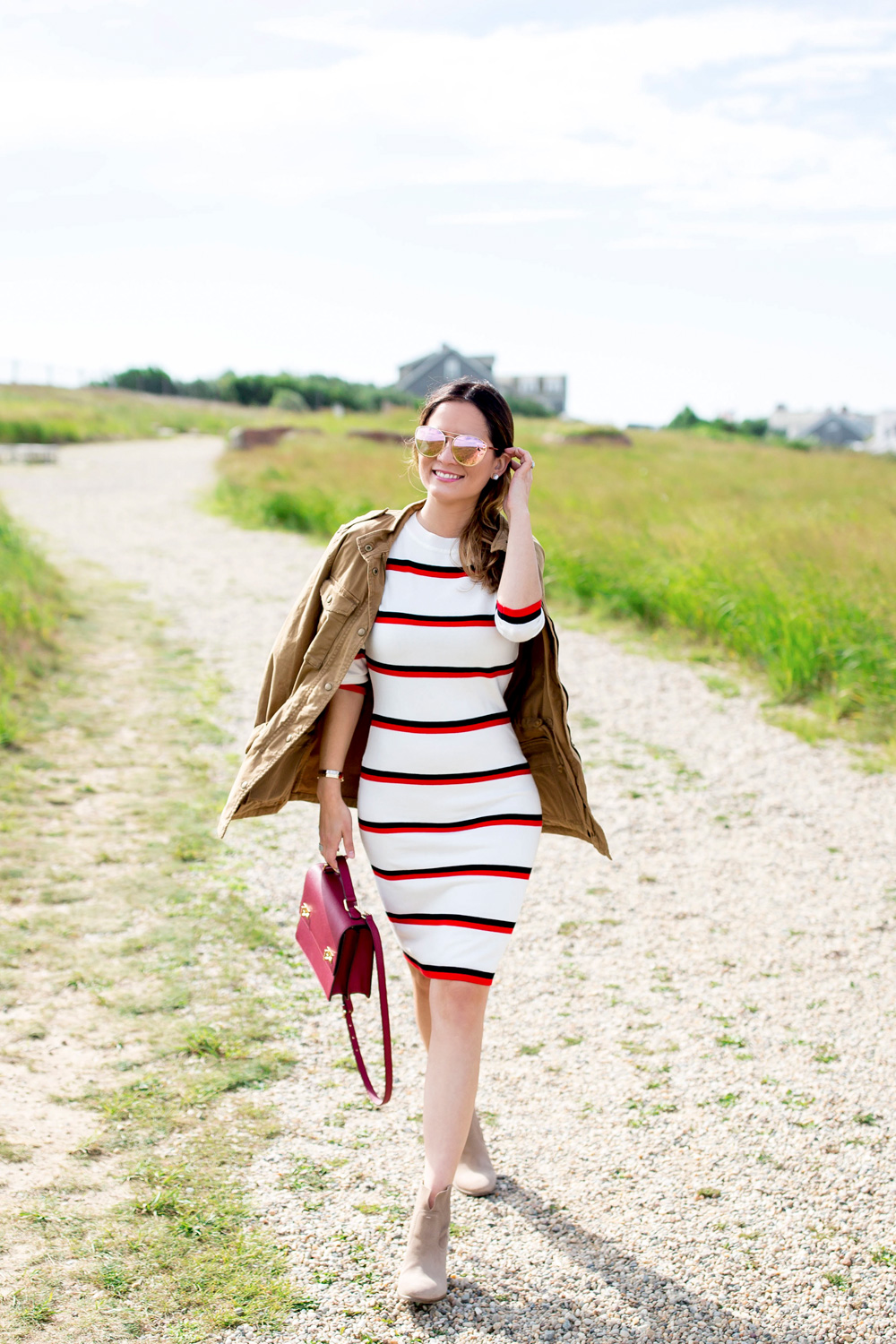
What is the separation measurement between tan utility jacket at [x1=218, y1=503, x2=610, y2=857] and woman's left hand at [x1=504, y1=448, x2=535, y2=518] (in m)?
0.09

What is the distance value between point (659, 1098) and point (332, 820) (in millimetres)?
1414

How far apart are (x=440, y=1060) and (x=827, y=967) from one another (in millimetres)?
2236

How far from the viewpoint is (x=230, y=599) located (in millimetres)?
11250

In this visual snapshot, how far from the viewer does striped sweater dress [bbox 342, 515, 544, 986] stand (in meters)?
2.51

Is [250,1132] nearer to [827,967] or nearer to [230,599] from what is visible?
[827,967]

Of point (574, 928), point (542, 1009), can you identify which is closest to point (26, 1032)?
point (542, 1009)

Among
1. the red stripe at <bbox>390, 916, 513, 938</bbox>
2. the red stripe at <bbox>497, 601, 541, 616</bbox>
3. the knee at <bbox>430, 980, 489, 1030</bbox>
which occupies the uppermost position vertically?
the red stripe at <bbox>497, 601, 541, 616</bbox>

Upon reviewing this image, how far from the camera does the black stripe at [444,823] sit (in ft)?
8.32

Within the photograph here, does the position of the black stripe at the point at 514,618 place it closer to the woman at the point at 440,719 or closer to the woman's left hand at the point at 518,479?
the woman at the point at 440,719

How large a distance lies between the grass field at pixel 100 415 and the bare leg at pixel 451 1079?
105 feet

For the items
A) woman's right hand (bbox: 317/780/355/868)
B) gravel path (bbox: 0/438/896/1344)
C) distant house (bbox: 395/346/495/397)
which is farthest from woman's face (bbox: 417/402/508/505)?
distant house (bbox: 395/346/495/397)

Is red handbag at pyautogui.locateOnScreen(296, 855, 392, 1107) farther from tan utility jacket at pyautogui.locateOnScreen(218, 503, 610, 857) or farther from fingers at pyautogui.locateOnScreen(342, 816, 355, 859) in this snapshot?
tan utility jacket at pyautogui.locateOnScreen(218, 503, 610, 857)

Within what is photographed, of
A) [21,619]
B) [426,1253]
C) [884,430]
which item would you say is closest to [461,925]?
[426,1253]

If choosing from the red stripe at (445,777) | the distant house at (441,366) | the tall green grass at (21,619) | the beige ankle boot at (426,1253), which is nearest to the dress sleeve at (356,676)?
the red stripe at (445,777)
